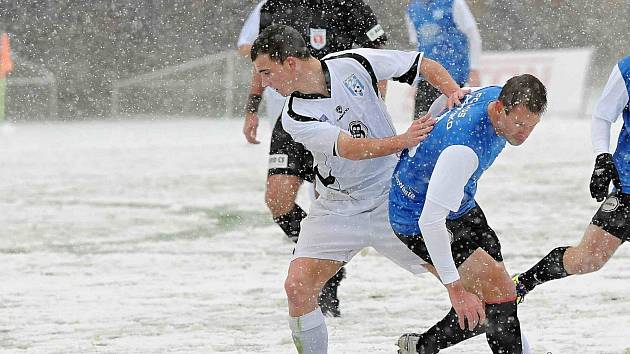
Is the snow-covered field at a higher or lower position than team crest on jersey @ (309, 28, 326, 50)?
lower

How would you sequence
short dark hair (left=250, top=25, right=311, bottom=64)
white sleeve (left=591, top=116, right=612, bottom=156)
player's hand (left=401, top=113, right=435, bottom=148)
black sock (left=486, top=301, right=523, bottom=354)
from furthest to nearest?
white sleeve (left=591, top=116, right=612, bottom=156) → short dark hair (left=250, top=25, right=311, bottom=64) → black sock (left=486, top=301, right=523, bottom=354) → player's hand (left=401, top=113, right=435, bottom=148)

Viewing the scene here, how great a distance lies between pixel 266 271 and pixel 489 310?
3.05 meters

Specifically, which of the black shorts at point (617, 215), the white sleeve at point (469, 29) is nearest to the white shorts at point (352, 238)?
the black shorts at point (617, 215)

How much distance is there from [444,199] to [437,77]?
797 mm

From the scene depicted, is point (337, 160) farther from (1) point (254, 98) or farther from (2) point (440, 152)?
(1) point (254, 98)

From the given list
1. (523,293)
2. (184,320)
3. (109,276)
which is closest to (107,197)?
(109,276)

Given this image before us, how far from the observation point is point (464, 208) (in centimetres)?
409

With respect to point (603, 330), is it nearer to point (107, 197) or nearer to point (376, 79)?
point (376, 79)

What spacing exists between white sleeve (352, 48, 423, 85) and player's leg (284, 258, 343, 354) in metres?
0.74

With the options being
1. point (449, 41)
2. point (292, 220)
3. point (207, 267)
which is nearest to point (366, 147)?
point (292, 220)

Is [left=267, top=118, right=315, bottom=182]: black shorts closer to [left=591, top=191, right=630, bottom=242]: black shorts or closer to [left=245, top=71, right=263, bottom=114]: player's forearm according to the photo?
[left=245, top=71, right=263, bottom=114]: player's forearm

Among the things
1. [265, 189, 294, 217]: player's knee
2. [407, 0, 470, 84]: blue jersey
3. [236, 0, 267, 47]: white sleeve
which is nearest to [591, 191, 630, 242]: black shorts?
[265, 189, 294, 217]: player's knee

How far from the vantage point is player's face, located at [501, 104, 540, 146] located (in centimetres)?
368

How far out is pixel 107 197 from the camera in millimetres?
10578
